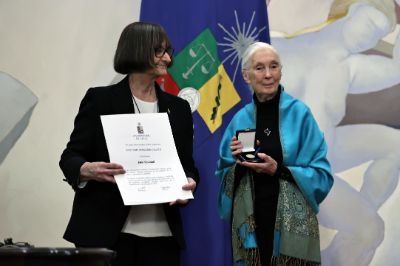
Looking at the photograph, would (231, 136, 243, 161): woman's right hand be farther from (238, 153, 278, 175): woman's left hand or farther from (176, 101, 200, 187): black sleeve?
(176, 101, 200, 187): black sleeve

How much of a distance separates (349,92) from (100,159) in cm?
163

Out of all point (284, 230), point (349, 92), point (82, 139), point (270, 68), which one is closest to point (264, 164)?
point (284, 230)

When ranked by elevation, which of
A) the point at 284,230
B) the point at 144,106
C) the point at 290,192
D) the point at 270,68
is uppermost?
the point at 270,68

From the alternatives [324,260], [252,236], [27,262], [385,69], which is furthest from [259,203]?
[27,262]

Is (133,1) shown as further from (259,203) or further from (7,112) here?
(259,203)

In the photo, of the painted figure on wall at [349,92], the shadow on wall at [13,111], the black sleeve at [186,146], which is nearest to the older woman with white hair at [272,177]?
the black sleeve at [186,146]

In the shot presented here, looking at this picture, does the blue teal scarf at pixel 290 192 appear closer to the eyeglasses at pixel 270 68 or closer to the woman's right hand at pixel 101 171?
the eyeglasses at pixel 270 68

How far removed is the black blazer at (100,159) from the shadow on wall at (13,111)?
1.45 metres

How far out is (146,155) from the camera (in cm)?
292

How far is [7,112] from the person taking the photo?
439 cm

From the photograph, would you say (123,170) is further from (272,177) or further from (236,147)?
(272,177)

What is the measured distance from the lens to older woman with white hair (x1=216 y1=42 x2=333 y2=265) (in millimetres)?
3074

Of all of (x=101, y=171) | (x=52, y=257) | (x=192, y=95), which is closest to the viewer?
(x=52, y=257)

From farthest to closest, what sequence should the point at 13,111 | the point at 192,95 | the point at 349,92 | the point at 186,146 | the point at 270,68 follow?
the point at 13,111, the point at 349,92, the point at 192,95, the point at 270,68, the point at 186,146
